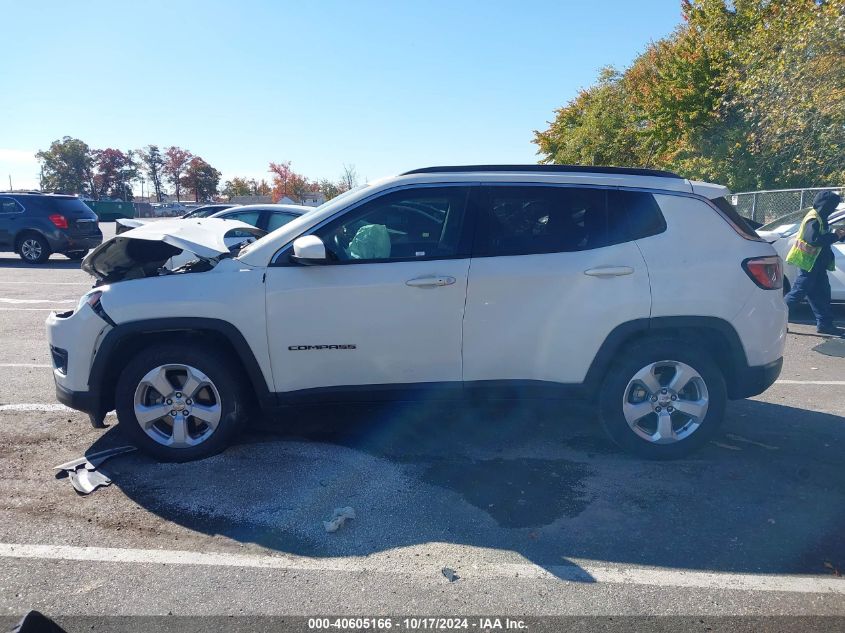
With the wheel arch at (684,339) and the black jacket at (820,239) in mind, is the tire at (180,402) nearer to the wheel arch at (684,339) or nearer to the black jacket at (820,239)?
the wheel arch at (684,339)

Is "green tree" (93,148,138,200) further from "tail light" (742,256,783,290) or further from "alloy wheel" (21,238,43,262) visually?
"tail light" (742,256,783,290)

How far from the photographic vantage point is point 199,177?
8775 cm

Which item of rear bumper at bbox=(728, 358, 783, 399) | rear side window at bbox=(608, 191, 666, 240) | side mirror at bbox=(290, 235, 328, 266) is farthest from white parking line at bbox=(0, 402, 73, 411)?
rear bumper at bbox=(728, 358, 783, 399)

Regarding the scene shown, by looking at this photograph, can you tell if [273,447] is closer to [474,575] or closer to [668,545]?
[474,575]

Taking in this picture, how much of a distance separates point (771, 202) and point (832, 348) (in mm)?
10271

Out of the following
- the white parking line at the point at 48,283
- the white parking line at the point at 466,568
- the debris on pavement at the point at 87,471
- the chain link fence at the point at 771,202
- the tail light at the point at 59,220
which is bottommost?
the white parking line at the point at 466,568

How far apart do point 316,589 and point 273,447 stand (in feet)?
5.75

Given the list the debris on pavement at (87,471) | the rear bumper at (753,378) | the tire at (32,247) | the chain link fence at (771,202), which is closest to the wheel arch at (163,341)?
the debris on pavement at (87,471)

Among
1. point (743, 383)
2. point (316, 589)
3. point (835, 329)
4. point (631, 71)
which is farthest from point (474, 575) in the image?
point (631, 71)

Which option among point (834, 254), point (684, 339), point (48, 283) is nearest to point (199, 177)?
point (48, 283)

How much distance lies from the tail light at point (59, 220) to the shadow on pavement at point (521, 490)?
1395 cm

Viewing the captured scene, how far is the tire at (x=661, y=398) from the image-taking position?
4195mm

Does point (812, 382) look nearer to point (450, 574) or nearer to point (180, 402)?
point (450, 574)

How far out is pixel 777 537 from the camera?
337 centimetres
